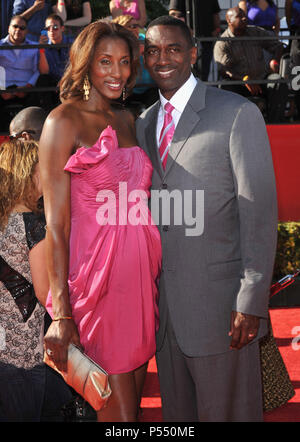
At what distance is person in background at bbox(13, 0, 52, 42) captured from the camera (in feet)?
25.4

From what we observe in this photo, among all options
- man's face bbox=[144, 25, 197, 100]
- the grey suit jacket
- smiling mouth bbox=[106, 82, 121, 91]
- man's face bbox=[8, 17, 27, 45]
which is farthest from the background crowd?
the grey suit jacket

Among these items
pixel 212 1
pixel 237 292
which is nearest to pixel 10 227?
pixel 237 292

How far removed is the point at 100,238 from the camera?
267 cm

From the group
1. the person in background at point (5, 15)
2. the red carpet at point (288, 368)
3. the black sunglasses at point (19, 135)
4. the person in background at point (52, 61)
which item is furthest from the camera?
the person in background at point (5, 15)

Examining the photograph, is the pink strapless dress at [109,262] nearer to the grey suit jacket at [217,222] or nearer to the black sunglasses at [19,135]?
the grey suit jacket at [217,222]

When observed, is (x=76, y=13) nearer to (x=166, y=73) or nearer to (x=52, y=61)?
(x=52, y=61)

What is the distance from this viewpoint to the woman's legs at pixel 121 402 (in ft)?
8.57

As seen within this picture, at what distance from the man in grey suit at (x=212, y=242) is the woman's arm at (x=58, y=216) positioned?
0.39 metres

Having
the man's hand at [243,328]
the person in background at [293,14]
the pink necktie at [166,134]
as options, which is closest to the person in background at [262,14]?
the person in background at [293,14]

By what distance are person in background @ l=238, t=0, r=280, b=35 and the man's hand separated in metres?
6.29

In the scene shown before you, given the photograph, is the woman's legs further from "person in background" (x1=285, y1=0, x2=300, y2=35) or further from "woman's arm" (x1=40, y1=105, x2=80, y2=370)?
"person in background" (x1=285, y1=0, x2=300, y2=35)

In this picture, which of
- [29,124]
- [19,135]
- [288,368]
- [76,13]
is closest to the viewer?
[19,135]

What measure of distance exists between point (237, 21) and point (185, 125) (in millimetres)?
5102

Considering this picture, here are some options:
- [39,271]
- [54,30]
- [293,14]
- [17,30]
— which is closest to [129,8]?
[54,30]
